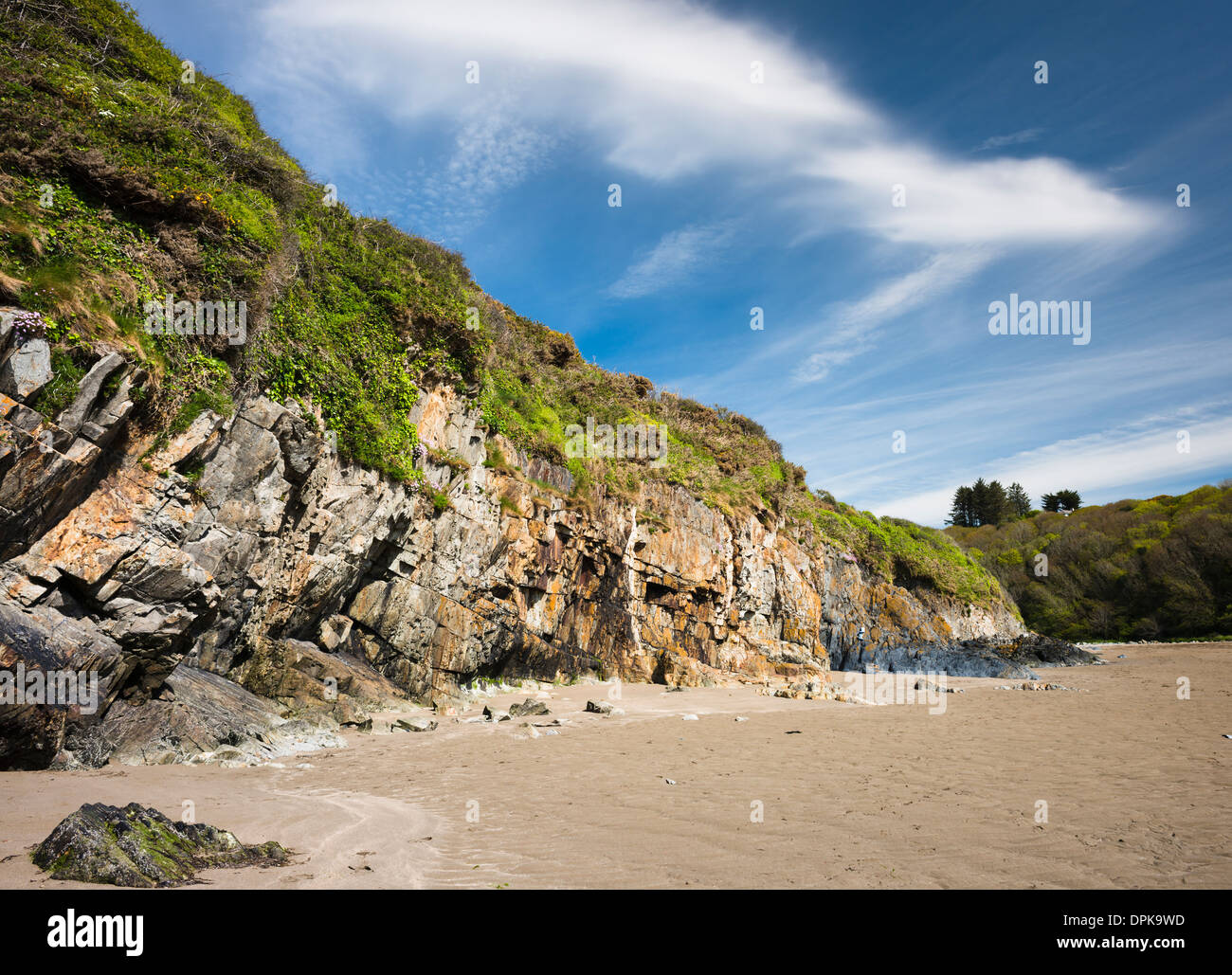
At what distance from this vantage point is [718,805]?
6.51 meters

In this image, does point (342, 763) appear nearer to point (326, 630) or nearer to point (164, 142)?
point (326, 630)

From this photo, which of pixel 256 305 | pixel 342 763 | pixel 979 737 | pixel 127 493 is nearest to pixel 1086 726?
pixel 979 737

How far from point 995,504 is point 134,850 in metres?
103

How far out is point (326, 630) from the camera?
43.6ft

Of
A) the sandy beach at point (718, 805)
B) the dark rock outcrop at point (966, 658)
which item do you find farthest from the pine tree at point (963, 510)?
the sandy beach at point (718, 805)

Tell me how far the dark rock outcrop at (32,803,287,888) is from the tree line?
98553 mm

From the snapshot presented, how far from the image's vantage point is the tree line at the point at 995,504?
3420 inches

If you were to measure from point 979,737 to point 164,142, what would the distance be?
63.6ft

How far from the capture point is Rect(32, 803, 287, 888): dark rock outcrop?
12.0 ft

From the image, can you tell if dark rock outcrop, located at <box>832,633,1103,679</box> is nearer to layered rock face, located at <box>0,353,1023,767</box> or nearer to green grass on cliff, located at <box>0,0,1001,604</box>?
layered rock face, located at <box>0,353,1023,767</box>

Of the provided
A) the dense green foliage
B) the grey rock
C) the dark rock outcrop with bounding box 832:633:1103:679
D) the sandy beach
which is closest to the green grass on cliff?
the grey rock

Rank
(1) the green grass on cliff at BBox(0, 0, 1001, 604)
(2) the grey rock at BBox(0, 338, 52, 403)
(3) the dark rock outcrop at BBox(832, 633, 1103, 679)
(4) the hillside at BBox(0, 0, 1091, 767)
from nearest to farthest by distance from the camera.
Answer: (2) the grey rock at BBox(0, 338, 52, 403)
(4) the hillside at BBox(0, 0, 1091, 767)
(1) the green grass on cliff at BBox(0, 0, 1001, 604)
(3) the dark rock outcrop at BBox(832, 633, 1103, 679)

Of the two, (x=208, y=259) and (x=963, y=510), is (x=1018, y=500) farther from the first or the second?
(x=208, y=259)

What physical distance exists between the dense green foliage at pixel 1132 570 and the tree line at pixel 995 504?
48.2ft
